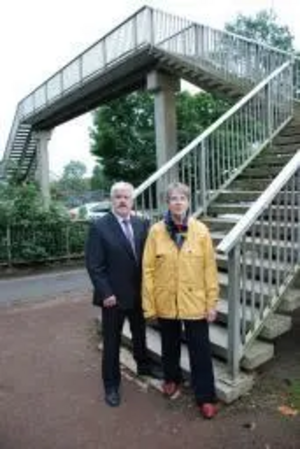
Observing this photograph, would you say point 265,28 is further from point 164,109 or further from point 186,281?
point 186,281

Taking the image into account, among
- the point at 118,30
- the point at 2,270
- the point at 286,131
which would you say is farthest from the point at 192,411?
the point at 118,30

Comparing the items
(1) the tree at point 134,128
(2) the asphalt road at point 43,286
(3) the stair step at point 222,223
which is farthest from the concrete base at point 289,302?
(1) the tree at point 134,128

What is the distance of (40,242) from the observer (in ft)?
39.3

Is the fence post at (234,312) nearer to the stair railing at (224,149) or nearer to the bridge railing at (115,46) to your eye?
the stair railing at (224,149)

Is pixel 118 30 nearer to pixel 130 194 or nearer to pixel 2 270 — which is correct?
pixel 2 270

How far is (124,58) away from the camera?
50.6ft

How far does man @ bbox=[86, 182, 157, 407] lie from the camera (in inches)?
166

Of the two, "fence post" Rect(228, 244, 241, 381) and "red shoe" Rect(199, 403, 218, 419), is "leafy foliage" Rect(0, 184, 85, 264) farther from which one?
"red shoe" Rect(199, 403, 218, 419)

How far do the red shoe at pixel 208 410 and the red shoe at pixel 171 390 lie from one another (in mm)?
377

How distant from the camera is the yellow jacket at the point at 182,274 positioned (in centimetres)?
397

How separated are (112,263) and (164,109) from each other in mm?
11642

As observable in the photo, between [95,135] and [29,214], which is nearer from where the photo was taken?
[29,214]

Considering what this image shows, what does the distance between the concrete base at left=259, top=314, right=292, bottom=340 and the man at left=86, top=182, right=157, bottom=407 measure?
43.1 inches

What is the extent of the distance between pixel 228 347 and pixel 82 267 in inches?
317
